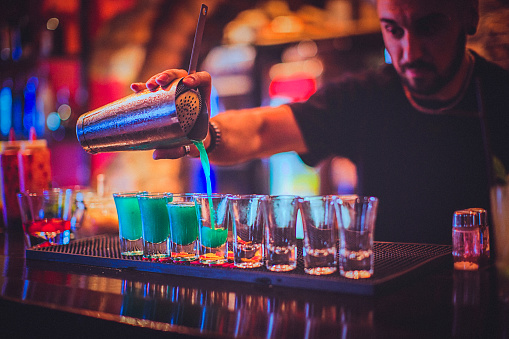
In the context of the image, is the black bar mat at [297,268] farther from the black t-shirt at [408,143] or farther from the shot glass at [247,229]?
the black t-shirt at [408,143]

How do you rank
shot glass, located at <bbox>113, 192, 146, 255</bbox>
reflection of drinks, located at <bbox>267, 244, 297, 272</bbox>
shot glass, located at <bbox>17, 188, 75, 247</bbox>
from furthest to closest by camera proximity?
shot glass, located at <bbox>17, 188, 75, 247</bbox> → shot glass, located at <bbox>113, 192, 146, 255</bbox> → reflection of drinks, located at <bbox>267, 244, 297, 272</bbox>

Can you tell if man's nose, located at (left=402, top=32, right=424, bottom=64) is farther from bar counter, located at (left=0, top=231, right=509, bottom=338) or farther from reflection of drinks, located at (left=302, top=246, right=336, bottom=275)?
reflection of drinks, located at (left=302, top=246, right=336, bottom=275)

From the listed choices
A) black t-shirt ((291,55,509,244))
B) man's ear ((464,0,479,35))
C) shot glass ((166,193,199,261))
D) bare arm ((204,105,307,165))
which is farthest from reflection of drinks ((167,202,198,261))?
man's ear ((464,0,479,35))

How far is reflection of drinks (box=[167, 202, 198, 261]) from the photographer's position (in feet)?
3.81

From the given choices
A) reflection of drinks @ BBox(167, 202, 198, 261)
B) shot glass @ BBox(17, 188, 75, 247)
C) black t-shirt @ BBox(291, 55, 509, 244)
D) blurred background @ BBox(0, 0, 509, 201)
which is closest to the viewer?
reflection of drinks @ BBox(167, 202, 198, 261)

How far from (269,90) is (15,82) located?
2227mm

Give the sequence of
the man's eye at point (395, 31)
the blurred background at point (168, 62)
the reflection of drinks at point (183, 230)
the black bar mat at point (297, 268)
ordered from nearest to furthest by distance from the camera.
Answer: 1. the black bar mat at point (297, 268)
2. the reflection of drinks at point (183, 230)
3. the man's eye at point (395, 31)
4. the blurred background at point (168, 62)

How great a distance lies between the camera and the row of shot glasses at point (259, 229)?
3.20 feet

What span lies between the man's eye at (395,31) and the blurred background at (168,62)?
1.14 meters

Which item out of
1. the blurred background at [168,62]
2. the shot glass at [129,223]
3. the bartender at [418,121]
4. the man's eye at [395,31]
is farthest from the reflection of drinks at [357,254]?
the blurred background at [168,62]

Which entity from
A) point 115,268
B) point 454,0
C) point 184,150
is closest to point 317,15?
point 454,0

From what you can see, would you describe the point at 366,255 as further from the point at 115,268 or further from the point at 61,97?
the point at 61,97

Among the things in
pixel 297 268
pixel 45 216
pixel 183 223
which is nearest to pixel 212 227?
pixel 183 223

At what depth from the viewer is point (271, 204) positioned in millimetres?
1030
